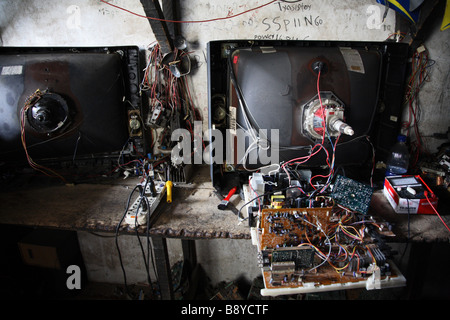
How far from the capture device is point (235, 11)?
5.26 feet

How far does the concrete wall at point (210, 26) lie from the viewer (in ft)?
5.19

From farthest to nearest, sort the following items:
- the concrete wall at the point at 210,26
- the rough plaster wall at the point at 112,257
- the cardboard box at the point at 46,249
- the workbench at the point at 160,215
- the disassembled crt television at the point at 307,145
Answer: the rough plaster wall at the point at 112,257
the cardboard box at the point at 46,249
the concrete wall at the point at 210,26
the workbench at the point at 160,215
the disassembled crt television at the point at 307,145

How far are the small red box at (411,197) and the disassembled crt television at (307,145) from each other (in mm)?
210

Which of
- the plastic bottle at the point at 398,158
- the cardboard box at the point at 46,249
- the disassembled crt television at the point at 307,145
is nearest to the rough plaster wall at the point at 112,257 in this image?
the cardboard box at the point at 46,249

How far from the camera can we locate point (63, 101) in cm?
149

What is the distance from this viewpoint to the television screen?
146 centimetres

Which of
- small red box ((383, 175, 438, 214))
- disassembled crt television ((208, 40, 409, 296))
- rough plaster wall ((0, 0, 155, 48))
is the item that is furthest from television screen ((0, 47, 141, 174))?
small red box ((383, 175, 438, 214))

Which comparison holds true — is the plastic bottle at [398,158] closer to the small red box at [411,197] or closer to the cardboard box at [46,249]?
the small red box at [411,197]

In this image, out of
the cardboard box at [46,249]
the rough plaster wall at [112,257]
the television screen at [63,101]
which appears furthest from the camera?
the rough plaster wall at [112,257]

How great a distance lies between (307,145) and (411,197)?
547 millimetres

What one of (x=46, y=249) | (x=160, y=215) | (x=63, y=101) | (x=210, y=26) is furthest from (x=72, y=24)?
(x=46, y=249)

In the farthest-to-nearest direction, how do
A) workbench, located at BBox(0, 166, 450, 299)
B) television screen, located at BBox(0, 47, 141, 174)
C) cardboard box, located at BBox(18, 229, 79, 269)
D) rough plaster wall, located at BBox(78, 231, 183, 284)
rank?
rough plaster wall, located at BBox(78, 231, 183, 284)
cardboard box, located at BBox(18, 229, 79, 269)
television screen, located at BBox(0, 47, 141, 174)
workbench, located at BBox(0, 166, 450, 299)

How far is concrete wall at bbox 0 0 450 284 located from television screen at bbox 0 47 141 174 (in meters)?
0.19

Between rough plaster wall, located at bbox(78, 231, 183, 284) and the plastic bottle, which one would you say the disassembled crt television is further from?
rough plaster wall, located at bbox(78, 231, 183, 284)
